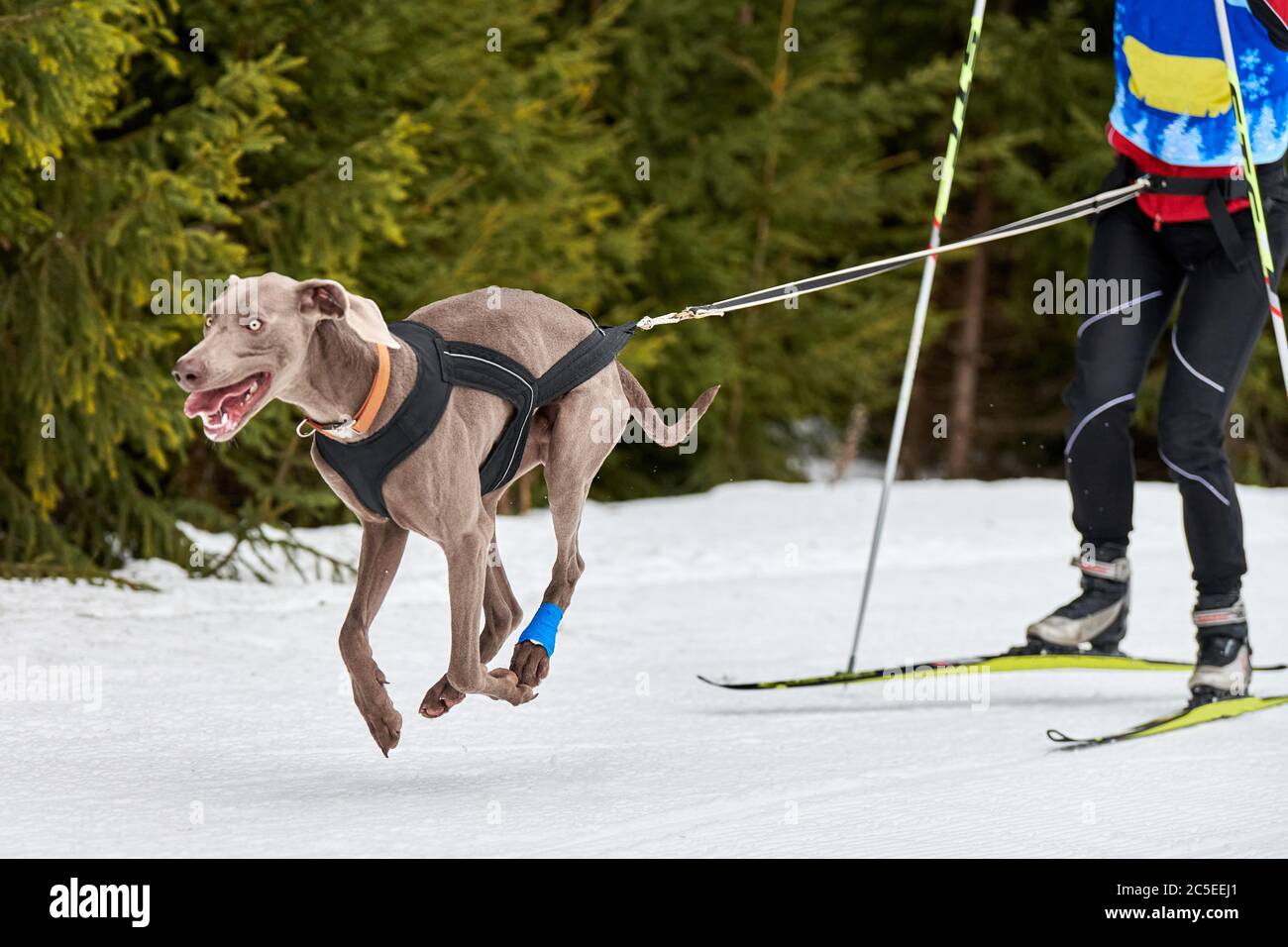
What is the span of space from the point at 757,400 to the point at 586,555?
5242 mm

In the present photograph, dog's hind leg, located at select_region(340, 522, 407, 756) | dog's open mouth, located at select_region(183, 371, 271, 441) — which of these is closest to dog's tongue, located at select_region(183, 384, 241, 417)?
dog's open mouth, located at select_region(183, 371, 271, 441)

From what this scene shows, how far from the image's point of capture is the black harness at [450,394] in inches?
130

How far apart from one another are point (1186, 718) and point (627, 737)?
1.74 metres

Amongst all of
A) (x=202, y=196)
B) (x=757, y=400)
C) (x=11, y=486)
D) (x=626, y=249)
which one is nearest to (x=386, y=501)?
(x=202, y=196)

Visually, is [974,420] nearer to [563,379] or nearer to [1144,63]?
[1144,63]

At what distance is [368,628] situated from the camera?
3529 mm

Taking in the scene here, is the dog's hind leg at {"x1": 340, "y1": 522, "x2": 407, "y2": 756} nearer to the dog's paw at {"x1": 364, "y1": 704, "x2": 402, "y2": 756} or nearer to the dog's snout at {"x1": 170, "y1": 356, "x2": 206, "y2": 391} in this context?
the dog's paw at {"x1": 364, "y1": 704, "x2": 402, "y2": 756}

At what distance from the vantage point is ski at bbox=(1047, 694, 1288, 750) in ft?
14.7

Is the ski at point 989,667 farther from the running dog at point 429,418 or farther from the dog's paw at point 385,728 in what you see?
the dog's paw at point 385,728

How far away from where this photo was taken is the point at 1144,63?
490 centimetres

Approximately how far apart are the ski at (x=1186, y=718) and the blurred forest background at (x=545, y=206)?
398cm

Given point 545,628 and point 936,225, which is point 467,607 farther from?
point 936,225

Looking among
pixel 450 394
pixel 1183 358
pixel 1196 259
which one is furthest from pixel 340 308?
pixel 1196 259

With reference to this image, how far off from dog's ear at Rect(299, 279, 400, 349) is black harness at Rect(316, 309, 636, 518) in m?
0.23
